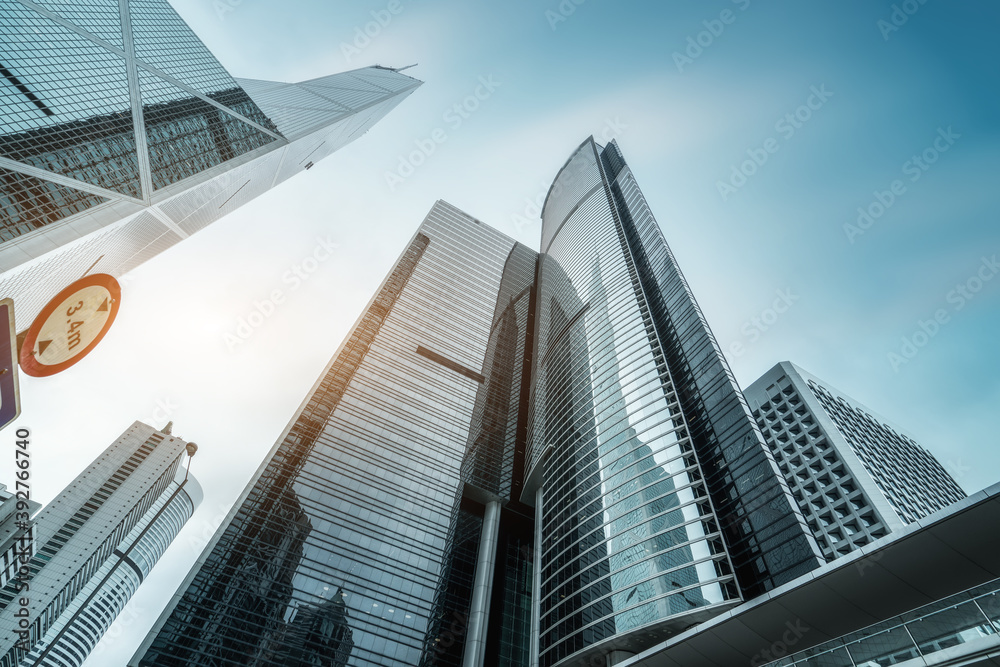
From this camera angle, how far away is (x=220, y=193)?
61312 mm

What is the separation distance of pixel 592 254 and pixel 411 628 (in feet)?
189

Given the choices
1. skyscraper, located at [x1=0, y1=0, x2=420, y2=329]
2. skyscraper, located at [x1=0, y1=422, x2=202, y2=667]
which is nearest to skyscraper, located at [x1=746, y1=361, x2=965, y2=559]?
skyscraper, located at [x1=0, y1=0, x2=420, y2=329]

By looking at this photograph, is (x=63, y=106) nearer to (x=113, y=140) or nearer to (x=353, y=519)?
(x=113, y=140)

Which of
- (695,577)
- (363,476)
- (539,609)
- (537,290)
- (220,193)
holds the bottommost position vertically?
(695,577)

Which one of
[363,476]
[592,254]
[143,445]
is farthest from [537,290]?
[143,445]

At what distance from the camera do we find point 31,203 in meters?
36.2

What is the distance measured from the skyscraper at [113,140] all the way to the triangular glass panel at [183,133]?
163mm

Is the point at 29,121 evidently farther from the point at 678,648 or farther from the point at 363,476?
the point at 678,648

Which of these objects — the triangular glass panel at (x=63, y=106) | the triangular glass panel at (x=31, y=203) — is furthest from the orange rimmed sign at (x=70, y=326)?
the triangular glass panel at (x=63, y=106)

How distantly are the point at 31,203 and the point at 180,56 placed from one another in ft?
151

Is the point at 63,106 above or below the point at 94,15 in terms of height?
below

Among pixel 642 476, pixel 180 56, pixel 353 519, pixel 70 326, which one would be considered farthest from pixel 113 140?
pixel 642 476

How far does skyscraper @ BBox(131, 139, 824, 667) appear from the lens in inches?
1516

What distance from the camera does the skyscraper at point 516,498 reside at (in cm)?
3850
